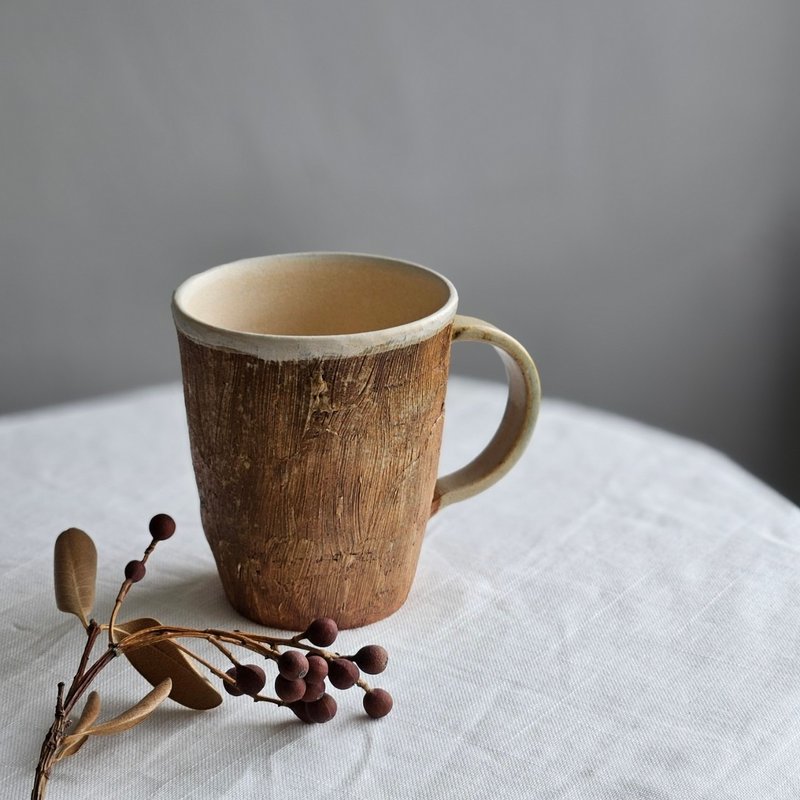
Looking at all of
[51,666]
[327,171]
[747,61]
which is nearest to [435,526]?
[51,666]

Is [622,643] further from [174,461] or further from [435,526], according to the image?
[174,461]

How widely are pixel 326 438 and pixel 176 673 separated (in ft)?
0.45

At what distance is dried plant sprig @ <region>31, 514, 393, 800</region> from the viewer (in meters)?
0.47

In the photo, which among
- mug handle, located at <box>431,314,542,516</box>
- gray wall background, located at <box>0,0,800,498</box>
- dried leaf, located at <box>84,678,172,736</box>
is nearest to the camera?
dried leaf, located at <box>84,678,172,736</box>

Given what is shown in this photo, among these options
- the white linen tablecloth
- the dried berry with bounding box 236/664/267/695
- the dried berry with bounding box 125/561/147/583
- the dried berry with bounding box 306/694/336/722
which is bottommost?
the white linen tablecloth

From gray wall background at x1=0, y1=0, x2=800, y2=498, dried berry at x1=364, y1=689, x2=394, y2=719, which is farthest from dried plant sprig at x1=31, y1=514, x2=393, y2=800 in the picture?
gray wall background at x1=0, y1=0, x2=800, y2=498

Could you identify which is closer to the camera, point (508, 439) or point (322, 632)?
point (322, 632)

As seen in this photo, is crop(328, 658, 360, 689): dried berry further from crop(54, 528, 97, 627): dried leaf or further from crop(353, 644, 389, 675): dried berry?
crop(54, 528, 97, 627): dried leaf

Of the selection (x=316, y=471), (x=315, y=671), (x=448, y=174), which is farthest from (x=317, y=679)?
(x=448, y=174)

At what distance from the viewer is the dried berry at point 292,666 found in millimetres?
473

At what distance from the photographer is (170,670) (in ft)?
1.66

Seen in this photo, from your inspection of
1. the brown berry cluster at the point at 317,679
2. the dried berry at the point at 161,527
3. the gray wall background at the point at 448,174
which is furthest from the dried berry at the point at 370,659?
the gray wall background at the point at 448,174

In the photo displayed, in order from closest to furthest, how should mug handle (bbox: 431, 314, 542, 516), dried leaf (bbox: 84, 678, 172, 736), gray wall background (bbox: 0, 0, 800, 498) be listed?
dried leaf (bbox: 84, 678, 172, 736) < mug handle (bbox: 431, 314, 542, 516) < gray wall background (bbox: 0, 0, 800, 498)

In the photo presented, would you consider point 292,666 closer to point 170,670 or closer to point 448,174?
point 170,670
